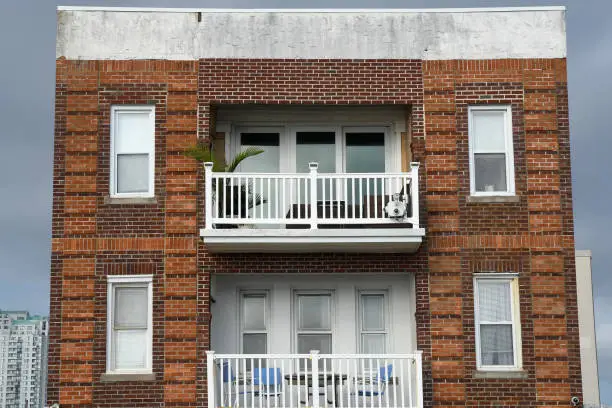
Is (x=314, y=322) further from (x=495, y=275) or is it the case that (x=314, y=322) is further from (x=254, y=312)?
(x=495, y=275)

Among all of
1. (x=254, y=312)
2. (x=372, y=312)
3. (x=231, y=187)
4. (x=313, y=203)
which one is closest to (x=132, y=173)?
(x=231, y=187)

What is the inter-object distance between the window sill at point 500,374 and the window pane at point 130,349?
601 centimetres

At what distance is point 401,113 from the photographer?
66.6ft

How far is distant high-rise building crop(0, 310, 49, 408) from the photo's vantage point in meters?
39.8

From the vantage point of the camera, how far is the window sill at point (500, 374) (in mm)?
18594

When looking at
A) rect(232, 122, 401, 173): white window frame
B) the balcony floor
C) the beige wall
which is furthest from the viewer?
the beige wall

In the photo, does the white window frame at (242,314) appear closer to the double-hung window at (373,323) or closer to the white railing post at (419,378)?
the double-hung window at (373,323)

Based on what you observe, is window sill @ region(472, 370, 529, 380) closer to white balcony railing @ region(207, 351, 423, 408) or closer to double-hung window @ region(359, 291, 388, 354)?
white balcony railing @ region(207, 351, 423, 408)

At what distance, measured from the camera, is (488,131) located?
19641mm

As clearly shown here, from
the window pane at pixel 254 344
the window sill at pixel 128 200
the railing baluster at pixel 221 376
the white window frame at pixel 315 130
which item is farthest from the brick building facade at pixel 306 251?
the window pane at pixel 254 344

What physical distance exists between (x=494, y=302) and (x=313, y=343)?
3.49 meters

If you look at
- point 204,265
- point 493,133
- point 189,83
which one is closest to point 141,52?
point 189,83

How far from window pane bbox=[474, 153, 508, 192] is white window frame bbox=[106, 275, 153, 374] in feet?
21.0

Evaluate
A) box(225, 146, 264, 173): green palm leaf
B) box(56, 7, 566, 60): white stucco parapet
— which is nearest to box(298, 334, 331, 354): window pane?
box(225, 146, 264, 173): green palm leaf
